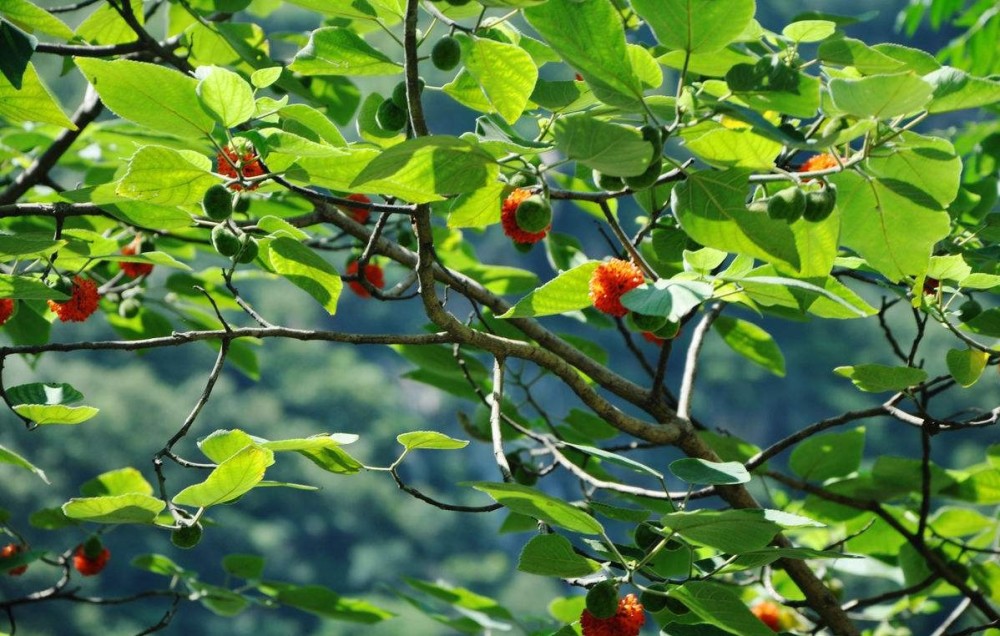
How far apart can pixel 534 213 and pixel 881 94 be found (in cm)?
26

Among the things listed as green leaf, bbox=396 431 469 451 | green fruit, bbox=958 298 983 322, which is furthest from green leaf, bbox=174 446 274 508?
green fruit, bbox=958 298 983 322

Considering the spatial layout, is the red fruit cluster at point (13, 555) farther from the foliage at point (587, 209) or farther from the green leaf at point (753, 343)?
the green leaf at point (753, 343)

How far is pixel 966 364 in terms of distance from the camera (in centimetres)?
87

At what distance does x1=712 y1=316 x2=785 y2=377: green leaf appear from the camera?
1.14 m

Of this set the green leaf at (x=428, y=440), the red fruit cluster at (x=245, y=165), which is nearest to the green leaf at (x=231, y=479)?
the green leaf at (x=428, y=440)

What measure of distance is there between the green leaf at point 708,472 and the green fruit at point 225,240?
39 cm

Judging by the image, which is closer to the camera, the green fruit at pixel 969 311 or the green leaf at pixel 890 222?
the green leaf at pixel 890 222

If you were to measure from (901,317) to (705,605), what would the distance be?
22306 millimetres

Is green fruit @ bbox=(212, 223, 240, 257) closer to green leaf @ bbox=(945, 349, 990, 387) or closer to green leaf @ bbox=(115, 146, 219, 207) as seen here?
green leaf @ bbox=(115, 146, 219, 207)

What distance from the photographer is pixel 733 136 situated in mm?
650

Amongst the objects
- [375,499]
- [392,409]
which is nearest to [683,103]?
[375,499]

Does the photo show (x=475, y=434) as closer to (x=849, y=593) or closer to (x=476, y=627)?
(x=476, y=627)

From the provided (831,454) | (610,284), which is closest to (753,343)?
(831,454)

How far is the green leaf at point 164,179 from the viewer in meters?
0.68
